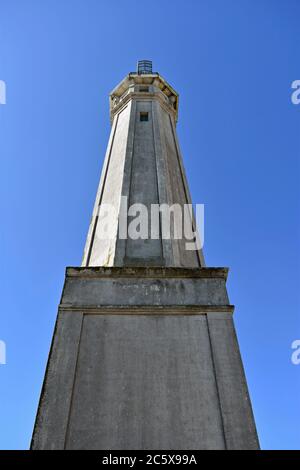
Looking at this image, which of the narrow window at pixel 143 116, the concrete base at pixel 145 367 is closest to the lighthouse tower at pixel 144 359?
the concrete base at pixel 145 367

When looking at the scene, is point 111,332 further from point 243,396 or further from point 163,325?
point 243,396

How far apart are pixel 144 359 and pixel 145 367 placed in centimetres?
13

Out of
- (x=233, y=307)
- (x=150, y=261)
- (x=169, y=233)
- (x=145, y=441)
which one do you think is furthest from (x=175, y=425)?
(x=169, y=233)

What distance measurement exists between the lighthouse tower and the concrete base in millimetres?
14

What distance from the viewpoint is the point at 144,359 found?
20.5ft

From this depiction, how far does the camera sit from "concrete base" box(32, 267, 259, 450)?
5.44 metres

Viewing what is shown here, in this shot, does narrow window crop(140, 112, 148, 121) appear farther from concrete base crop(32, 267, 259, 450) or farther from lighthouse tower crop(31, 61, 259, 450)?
concrete base crop(32, 267, 259, 450)

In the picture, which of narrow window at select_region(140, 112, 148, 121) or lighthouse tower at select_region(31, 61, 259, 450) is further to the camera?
narrow window at select_region(140, 112, 148, 121)

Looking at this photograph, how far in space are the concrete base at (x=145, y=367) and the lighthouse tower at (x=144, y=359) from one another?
14mm

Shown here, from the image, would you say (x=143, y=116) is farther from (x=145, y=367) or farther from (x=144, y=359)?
(x=145, y=367)

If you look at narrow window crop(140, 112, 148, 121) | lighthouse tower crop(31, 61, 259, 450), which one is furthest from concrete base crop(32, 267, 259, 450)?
narrow window crop(140, 112, 148, 121)

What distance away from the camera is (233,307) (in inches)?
271

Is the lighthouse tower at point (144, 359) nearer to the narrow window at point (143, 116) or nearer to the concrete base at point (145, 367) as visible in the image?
the concrete base at point (145, 367)

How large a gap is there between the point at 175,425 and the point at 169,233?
426cm
